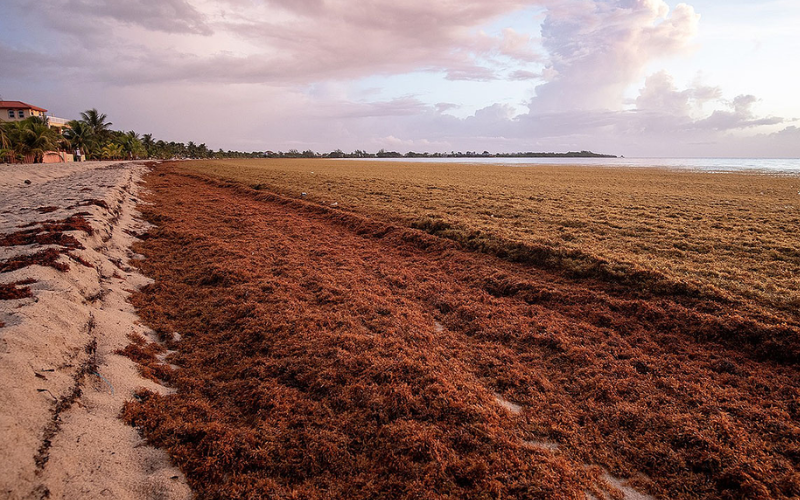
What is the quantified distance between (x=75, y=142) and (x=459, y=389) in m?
104

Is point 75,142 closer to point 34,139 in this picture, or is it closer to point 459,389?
point 34,139

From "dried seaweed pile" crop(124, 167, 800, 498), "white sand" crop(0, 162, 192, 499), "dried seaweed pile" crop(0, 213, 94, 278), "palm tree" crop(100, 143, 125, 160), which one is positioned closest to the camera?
"white sand" crop(0, 162, 192, 499)

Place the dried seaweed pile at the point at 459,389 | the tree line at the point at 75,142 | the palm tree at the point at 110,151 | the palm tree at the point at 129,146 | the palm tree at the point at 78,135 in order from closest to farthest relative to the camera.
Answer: the dried seaweed pile at the point at 459,389, the tree line at the point at 75,142, the palm tree at the point at 78,135, the palm tree at the point at 110,151, the palm tree at the point at 129,146

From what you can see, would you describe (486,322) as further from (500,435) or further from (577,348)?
(500,435)

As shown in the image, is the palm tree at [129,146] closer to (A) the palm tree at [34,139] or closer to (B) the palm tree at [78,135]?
(B) the palm tree at [78,135]

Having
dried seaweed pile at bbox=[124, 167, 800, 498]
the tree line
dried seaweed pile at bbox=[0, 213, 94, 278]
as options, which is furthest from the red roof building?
dried seaweed pile at bbox=[124, 167, 800, 498]

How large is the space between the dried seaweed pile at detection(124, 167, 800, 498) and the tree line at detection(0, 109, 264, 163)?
224 ft

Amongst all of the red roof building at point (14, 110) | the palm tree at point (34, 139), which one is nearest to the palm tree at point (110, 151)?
the red roof building at point (14, 110)

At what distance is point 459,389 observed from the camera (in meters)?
4.94

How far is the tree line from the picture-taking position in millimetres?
53188

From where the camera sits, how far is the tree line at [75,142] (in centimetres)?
5319

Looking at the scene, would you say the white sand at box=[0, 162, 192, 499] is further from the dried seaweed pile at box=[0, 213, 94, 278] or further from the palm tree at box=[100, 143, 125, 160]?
the palm tree at box=[100, 143, 125, 160]

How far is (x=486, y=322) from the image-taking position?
7.14m

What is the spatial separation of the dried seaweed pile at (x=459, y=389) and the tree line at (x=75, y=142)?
6819cm
